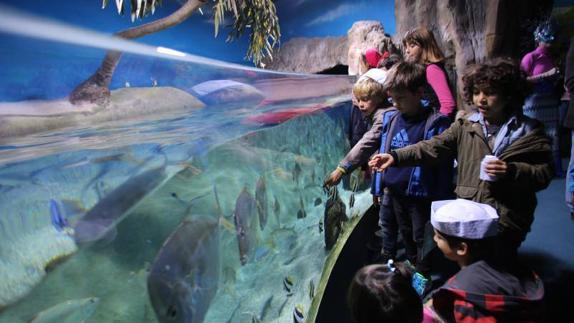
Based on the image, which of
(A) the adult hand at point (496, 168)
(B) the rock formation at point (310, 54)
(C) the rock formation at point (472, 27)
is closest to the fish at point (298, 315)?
(A) the adult hand at point (496, 168)

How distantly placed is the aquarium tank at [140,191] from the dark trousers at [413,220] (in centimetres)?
74

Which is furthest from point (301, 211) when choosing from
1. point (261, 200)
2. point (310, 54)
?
point (310, 54)

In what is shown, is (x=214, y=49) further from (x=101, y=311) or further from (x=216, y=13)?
(x=101, y=311)

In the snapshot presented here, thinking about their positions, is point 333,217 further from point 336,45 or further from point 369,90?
point 336,45

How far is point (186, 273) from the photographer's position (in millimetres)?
1601

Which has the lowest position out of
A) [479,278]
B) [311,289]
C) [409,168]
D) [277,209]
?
[311,289]

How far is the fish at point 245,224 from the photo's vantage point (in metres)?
2.06

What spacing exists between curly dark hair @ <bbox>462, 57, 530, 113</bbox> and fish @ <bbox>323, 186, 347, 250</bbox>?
1610 mm

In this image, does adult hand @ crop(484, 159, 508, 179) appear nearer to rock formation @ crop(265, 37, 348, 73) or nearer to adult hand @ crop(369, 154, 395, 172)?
adult hand @ crop(369, 154, 395, 172)

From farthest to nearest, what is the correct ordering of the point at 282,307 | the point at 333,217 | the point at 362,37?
1. the point at 362,37
2. the point at 333,217
3. the point at 282,307

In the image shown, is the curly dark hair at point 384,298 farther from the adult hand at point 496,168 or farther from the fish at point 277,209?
the fish at point 277,209

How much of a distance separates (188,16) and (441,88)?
2088 millimetres

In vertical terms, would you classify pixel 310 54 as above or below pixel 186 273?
above

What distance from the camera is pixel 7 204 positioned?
1.13m
